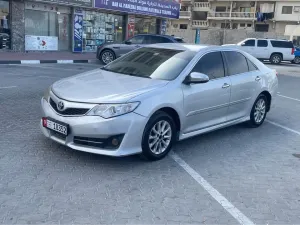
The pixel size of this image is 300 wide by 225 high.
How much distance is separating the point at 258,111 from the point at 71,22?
16.5 m

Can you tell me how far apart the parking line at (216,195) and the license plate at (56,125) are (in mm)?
1574

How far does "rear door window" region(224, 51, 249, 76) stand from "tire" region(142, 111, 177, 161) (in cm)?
172

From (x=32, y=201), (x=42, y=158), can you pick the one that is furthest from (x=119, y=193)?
(x=42, y=158)

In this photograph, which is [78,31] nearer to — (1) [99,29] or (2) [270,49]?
(1) [99,29]

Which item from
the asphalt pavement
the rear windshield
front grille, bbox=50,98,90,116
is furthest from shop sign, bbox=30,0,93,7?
front grille, bbox=50,98,90,116

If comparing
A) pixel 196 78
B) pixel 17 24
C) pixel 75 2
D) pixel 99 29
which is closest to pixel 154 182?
pixel 196 78

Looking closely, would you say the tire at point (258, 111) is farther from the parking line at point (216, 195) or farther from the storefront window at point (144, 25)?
the storefront window at point (144, 25)

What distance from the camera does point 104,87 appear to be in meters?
4.66

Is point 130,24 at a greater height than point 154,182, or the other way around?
point 130,24

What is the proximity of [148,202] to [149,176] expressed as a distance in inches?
26.0

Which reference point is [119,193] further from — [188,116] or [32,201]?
[188,116]

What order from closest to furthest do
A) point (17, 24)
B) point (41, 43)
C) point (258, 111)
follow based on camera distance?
point (258, 111), point (17, 24), point (41, 43)

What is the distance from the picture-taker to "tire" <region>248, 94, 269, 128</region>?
665 centimetres

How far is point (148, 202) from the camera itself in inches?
144
